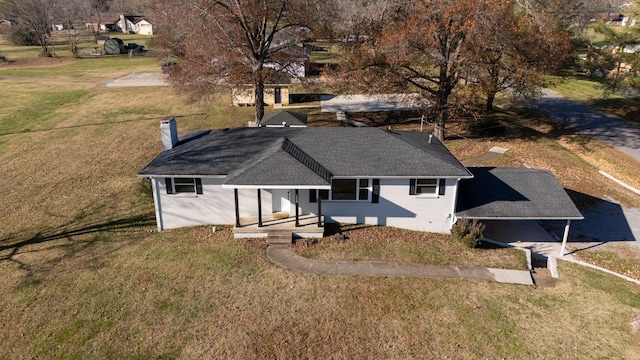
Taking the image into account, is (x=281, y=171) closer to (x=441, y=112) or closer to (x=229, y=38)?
Result: (x=229, y=38)

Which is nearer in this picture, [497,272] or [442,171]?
[497,272]

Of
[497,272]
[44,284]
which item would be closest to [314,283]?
[497,272]

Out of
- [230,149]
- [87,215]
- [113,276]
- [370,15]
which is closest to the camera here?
[113,276]

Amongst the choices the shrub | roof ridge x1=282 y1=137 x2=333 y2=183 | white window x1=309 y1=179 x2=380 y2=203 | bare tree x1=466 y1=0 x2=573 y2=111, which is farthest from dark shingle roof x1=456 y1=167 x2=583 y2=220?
bare tree x1=466 y1=0 x2=573 y2=111

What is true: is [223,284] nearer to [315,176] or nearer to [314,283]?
[314,283]

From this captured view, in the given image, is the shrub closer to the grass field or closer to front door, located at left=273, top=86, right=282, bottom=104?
the grass field

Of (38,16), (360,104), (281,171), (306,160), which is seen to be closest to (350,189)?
(306,160)
